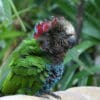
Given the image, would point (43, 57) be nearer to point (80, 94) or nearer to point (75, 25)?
point (80, 94)

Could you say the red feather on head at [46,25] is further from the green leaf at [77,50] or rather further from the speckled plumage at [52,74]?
the green leaf at [77,50]

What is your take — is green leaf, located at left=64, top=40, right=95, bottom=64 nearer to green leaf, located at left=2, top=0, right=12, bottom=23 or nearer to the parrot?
green leaf, located at left=2, top=0, right=12, bottom=23

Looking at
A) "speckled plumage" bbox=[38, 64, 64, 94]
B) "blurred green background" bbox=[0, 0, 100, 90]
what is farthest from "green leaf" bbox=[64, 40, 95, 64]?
"speckled plumage" bbox=[38, 64, 64, 94]

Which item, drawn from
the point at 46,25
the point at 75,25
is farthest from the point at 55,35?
the point at 75,25

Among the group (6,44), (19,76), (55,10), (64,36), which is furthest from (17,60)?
(55,10)

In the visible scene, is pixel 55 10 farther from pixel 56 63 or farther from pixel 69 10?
pixel 56 63

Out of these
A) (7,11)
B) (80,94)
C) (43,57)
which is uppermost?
(7,11)
